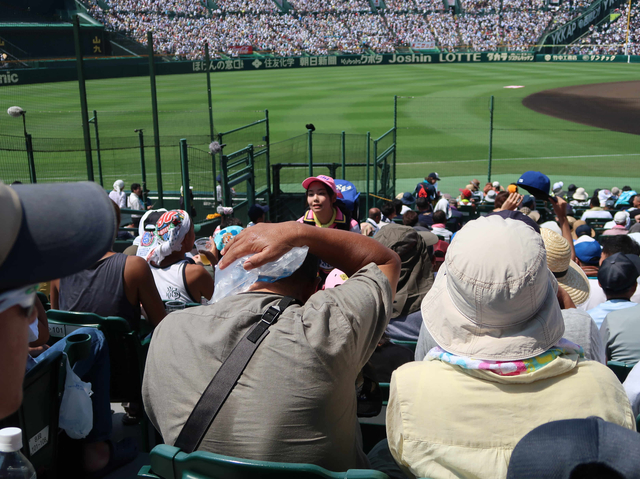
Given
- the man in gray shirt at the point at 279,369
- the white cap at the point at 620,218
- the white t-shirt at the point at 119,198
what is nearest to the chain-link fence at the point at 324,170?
the white t-shirt at the point at 119,198

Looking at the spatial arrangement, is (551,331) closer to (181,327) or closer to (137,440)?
(181,327)

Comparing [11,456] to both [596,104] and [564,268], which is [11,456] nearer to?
[564,268]

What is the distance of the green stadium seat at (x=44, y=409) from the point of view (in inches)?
84.7

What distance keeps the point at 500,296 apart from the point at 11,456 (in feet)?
5.05

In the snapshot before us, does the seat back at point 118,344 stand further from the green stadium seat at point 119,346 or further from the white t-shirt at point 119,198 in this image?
the white t-shirt at point 119,198

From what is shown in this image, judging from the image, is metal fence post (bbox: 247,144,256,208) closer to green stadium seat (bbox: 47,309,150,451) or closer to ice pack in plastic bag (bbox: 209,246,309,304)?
green stadium seat (bbox: 47,309,150,451)

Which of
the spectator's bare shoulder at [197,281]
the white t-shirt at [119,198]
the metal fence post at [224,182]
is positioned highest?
the spectator's bare shoulder at [197,281]

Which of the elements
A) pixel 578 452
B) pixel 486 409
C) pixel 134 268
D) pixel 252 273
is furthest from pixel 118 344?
pixel 578 452

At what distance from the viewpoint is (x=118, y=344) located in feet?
9.91

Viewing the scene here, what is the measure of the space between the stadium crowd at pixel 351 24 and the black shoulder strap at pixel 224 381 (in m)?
49.4

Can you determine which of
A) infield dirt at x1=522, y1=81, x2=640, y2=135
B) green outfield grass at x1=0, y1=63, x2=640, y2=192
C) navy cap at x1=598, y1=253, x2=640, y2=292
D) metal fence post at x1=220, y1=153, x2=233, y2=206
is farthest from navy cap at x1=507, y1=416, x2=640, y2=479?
infield dirt at x1=522, y1=81, x2=640, y2=135

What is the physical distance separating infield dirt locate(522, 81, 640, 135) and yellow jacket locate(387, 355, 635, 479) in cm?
2516

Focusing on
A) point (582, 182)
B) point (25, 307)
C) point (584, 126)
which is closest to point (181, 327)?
point (25, 307)

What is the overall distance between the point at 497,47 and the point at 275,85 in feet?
84.0
